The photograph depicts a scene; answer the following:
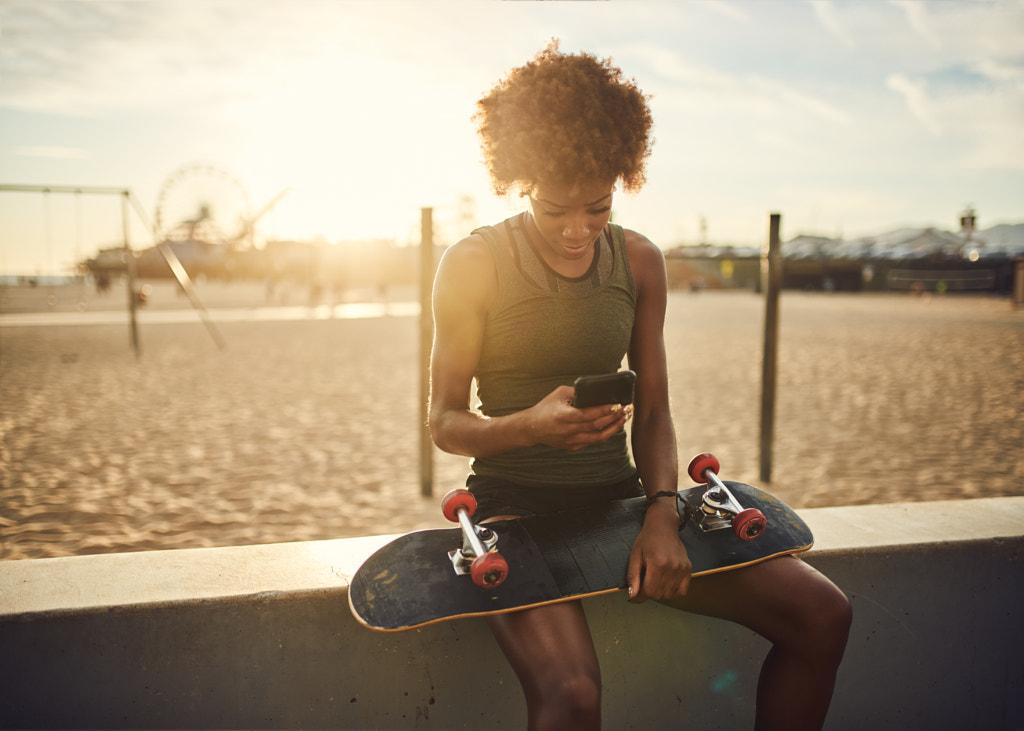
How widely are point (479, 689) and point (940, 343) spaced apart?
14.5 metres

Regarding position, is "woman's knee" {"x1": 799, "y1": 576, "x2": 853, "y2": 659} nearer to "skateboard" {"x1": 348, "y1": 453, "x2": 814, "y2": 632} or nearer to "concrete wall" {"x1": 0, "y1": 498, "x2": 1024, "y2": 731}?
"skateboard" {"x1": 348, "y1": 453, "x2": 814, "y2": 632}

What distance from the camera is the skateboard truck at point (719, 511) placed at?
1.63m

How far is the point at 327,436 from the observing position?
240 inches

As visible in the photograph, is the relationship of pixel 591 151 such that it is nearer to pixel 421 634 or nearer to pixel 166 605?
pixel 421 634

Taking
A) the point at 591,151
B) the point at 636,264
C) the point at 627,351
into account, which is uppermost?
the point at 591,151

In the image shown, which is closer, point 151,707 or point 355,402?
point 151,707

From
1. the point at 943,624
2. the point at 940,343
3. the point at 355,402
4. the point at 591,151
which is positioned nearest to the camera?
the point at 591,151

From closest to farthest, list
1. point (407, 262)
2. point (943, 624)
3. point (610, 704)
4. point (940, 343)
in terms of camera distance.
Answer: point (610, 704), point (943, 624), point (940, 343), point (407, 262)

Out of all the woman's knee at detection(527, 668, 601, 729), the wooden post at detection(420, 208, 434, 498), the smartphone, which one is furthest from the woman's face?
the wooden post at detection(420, 208, 434, 498)

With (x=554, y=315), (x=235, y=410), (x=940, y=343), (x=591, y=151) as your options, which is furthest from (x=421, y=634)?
(x=940, y=343)

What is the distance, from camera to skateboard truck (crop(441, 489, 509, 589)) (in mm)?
1455

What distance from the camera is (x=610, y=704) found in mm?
1907

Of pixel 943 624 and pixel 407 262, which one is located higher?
pixel 407 262

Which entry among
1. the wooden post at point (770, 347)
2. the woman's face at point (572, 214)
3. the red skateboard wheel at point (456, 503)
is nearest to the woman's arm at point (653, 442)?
the woman's face at point (572, 214)
